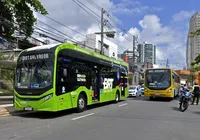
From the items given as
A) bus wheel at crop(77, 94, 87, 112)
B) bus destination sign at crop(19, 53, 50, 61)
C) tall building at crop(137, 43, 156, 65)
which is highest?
tall building at crop(137, 43, 156, 65)

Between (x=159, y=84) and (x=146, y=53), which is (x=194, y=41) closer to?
(x=146, y=53)

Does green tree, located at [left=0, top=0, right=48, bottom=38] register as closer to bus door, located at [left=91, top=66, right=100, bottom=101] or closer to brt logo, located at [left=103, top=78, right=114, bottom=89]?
bus door, located at [left=91, top=66, right=100, bottom=101]

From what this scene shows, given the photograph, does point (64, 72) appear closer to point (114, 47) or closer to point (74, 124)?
point (74, 124)

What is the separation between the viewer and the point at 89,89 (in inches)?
637

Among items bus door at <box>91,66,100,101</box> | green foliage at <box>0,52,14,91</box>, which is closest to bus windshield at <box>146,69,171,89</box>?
bus door at <box>91,66,100,101</box>

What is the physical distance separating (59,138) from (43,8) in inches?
329

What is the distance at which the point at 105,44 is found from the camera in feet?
218

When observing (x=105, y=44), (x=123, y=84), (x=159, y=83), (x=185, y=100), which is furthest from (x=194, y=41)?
(x=185, y=100)

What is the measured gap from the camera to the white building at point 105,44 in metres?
61.9

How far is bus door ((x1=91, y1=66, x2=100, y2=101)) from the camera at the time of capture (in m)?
16.9

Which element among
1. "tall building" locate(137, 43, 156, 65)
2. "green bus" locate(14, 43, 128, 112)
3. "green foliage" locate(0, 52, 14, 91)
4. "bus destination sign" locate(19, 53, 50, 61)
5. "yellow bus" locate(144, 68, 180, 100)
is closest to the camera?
"green bus" locate(14, 43, 128, 112)

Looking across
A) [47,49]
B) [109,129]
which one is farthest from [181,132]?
[47,49]

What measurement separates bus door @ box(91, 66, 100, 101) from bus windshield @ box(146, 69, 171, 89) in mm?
9384

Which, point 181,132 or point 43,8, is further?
point 43,8
